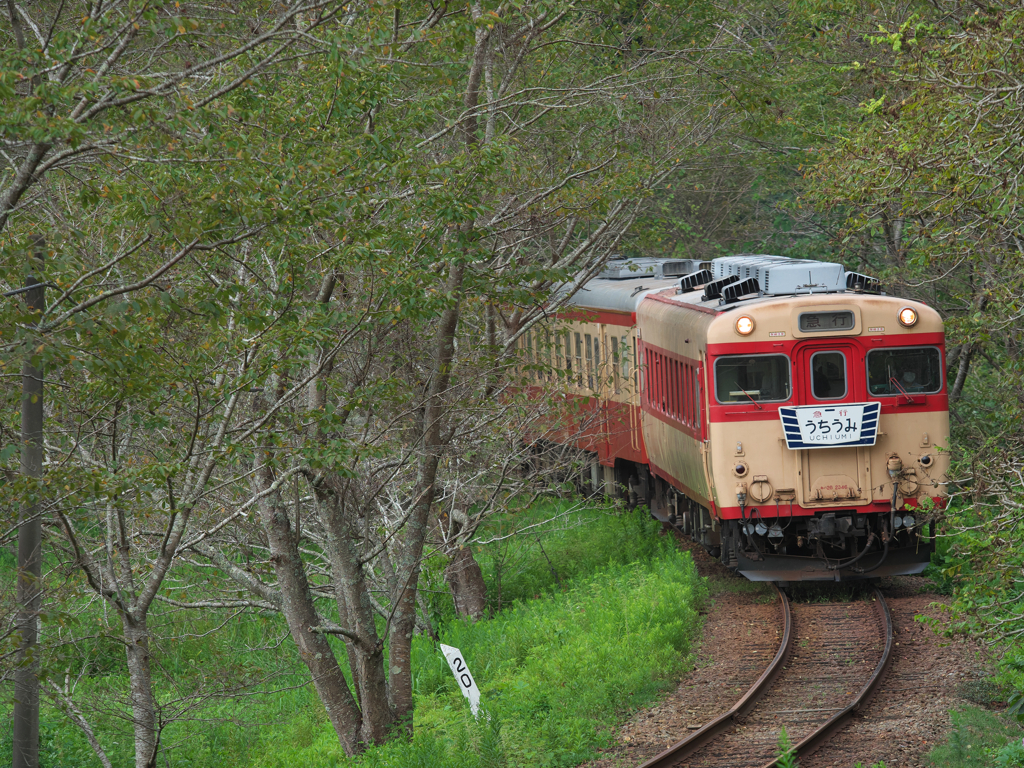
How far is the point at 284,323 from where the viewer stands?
8.69 metres

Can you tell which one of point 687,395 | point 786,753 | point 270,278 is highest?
point 270,278

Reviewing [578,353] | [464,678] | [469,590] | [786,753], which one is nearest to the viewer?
[786,753]

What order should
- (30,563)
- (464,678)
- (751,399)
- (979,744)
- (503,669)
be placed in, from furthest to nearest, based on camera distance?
(751,399) < (503,669) < (464,678) < (979,744) < (30,563)

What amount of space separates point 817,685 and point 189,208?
6646 mm

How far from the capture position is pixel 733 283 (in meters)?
14.0

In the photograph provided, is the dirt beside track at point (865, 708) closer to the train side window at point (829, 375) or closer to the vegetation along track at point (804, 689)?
the vegetation along track at point (804, 689)

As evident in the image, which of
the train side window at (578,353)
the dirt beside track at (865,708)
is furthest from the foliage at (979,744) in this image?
the train side window at (578,353)

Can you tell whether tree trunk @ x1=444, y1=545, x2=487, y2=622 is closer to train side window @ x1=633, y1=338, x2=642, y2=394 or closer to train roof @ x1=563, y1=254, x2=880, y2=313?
train side window @ x1=633, y1=338, x2=642, y2=394

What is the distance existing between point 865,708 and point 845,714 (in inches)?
16.0

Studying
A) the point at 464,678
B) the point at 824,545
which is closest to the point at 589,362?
the point at 824,545

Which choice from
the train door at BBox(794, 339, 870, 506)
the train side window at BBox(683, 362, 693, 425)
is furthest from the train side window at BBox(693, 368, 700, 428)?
the train door at BBox(794, 339, 870, 506)

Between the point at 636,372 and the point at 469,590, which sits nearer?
the point at 469,590

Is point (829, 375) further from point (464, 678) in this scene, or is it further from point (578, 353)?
point (578, 353)

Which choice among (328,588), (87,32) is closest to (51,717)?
(328,588)
